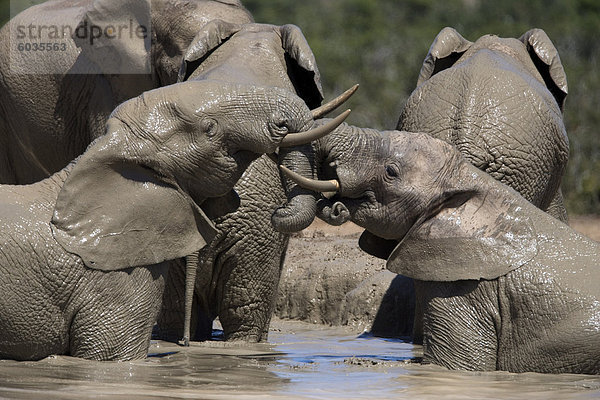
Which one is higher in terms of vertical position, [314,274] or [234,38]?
[234,38]

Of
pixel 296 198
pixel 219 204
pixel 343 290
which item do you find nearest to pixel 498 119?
pixel 296 198

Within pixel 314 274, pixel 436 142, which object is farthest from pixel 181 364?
pixel 314 274

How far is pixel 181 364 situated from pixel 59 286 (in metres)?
0.75

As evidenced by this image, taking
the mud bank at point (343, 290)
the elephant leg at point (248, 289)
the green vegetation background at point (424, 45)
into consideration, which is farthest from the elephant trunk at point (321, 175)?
the green vegetation background at point (424, 45)

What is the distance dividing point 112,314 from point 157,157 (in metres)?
0.73

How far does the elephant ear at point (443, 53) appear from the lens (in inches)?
351

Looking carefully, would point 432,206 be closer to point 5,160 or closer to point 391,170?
point 391,170

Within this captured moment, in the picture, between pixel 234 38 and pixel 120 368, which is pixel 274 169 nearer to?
pixel 234 38

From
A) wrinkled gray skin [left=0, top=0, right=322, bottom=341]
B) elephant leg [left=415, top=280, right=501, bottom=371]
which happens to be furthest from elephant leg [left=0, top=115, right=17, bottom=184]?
elephant leg [left=415, top=280, right=501, bottom=371]

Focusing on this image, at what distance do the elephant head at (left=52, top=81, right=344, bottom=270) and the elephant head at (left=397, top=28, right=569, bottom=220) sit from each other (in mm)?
1714

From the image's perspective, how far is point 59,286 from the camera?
6.19 metres

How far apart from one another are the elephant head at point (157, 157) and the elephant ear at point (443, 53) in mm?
2800

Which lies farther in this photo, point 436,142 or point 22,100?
point 22,100

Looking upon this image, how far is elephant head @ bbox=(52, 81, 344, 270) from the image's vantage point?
6176 mm
